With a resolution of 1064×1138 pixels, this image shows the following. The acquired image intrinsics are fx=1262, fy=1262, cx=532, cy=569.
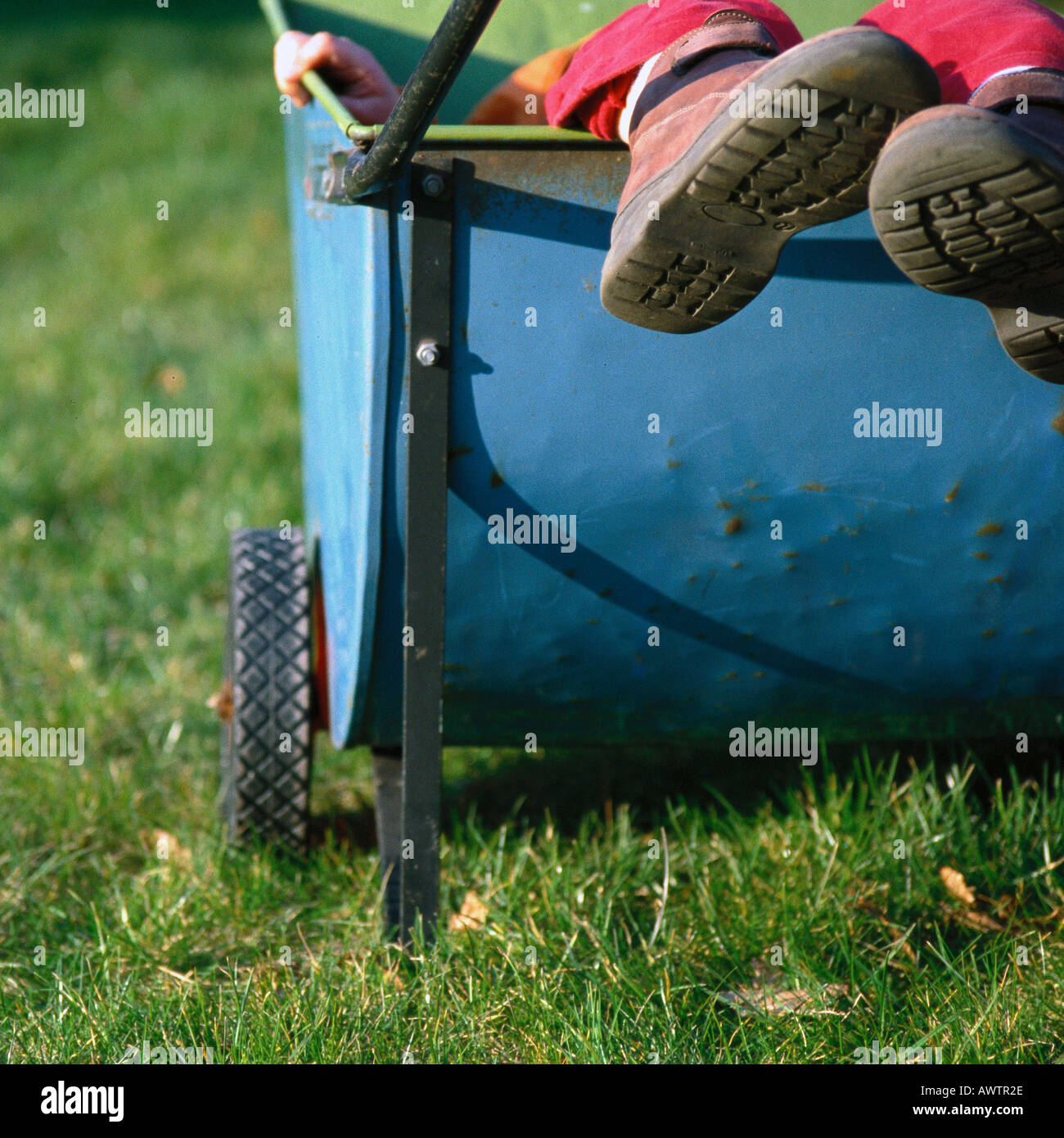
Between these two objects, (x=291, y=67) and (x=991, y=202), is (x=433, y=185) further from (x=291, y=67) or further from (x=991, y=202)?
(x=991, y=202)

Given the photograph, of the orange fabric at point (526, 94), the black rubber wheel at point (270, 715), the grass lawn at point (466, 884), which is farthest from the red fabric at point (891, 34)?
the grass lawn at point (466, 884)

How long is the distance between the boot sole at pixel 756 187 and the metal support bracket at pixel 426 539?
241 millimetres

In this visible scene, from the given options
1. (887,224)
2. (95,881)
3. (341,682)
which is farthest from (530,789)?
(887,224)

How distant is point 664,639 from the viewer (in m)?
1.78

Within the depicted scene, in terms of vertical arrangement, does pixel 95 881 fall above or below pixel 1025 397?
below

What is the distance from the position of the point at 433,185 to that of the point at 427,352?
0.20 metres

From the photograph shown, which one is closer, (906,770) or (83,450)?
(906,770)

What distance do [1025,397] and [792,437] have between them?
296 millimetres

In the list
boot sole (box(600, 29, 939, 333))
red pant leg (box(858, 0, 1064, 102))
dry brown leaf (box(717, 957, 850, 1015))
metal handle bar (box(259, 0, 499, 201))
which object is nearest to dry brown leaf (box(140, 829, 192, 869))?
dry brown leaf (box(717, 957, 850, 1015))

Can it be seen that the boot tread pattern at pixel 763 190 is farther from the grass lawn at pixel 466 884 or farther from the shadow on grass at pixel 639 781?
the shadow on grass at pixel 639 781

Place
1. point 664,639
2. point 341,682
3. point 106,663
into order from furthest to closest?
point 106,663 < point 341,682 < point 664,639

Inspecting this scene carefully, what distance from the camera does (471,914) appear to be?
1972 millimetres

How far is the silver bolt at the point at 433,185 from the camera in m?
1.52
